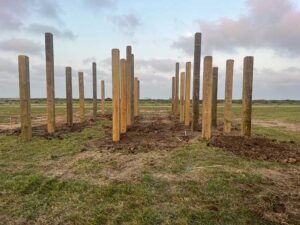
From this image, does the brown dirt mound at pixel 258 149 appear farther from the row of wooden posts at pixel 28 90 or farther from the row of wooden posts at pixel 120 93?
the row of wooden posts at pixel 28 90

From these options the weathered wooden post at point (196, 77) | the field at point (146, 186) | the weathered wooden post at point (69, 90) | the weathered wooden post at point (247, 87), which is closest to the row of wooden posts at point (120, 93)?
the field at point (146, 186)

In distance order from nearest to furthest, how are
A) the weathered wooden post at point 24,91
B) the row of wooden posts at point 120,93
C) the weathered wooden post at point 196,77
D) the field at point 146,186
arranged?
the field at point 146,186 < the row of wooden posts at point 120,93 < the weathered wooden post at point 24,91 < the weathered wooden post at point 196,77

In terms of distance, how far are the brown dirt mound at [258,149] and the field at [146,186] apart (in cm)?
19

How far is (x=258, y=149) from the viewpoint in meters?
7.68

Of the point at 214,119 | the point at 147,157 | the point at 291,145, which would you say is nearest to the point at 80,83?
the point at 214,119

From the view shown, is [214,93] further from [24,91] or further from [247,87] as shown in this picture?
[24,91]

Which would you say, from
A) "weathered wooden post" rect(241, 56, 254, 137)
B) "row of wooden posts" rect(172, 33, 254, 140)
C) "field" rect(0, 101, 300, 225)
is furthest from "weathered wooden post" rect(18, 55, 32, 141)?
"weathered wooden post" rect(241, 56, 254, 137)

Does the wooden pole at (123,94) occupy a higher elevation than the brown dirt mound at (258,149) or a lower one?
higher

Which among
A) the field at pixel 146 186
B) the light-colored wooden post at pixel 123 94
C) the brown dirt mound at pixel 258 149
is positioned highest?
the light-colored wooden post at pixel 123 94

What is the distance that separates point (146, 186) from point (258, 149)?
4.15m

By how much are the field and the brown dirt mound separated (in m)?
0.19

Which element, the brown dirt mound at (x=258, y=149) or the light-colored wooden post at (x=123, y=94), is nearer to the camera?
the brown dirt mound at (x=258, y=149)

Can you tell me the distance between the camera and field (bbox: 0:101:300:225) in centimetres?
373

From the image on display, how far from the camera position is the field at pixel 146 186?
373cm
